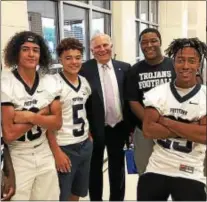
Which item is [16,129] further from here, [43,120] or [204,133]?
[204,133]

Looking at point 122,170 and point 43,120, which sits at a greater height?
point 43,120

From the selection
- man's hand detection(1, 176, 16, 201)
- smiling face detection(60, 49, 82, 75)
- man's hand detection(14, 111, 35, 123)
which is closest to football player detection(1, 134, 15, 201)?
man's hand detection(1, 176, 16, 201)

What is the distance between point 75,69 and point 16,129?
42 cm

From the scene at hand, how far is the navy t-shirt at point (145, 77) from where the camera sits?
142 cm

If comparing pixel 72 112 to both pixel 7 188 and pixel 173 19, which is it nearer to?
pixel 7 188

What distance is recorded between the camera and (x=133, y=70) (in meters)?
1.51

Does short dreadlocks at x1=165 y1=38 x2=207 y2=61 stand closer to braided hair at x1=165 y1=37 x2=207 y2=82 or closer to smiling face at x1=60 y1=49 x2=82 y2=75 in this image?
braided hair at x1=165 y1=37 x2=207 y2=82

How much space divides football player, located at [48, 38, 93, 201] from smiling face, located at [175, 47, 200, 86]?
0.49 metres

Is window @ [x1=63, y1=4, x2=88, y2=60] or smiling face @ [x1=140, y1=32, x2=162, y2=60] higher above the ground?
window @ [x1=63, y1=4, x2=88, y2=60]

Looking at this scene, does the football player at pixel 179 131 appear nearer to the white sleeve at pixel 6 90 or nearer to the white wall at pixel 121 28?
the white sleeve at pixel 6 90

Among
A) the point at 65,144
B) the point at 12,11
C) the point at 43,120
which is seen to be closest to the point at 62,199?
the point at 65,144

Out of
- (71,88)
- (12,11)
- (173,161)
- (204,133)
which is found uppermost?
(12,11)

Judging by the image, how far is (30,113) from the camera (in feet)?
3.67

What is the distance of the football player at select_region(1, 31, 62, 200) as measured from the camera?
3.63 ft
